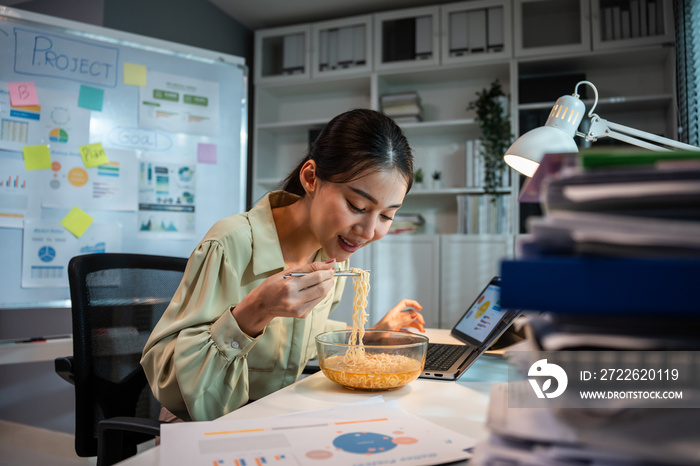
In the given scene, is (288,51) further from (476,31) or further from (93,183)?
(93,183)

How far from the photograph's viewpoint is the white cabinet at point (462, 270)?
3096 millimetres

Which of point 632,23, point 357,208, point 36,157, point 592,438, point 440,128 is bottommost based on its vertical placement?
point 592,438

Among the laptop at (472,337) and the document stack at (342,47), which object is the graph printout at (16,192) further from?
the document stack at (342,47)

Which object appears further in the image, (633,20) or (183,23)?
(183,23)

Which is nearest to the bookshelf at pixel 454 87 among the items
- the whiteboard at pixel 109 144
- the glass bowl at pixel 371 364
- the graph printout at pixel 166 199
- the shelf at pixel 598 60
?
the shelf at pixel 598 60

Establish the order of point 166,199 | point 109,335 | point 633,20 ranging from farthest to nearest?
point 633,20 < point 166,199 < point 109,335

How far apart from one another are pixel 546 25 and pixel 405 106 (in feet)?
3.62

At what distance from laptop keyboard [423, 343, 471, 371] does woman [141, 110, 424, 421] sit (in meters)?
0.11

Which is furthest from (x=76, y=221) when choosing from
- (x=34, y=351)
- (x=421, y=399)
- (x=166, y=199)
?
(x=421, y=399)

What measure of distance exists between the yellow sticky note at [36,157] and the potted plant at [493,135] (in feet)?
7.65

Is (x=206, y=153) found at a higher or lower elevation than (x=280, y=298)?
higher

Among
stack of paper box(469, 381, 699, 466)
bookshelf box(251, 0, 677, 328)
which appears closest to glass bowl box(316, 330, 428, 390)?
stack of paper box(469, 381, 699, 466)

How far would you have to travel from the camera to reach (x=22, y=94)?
6.86 ft

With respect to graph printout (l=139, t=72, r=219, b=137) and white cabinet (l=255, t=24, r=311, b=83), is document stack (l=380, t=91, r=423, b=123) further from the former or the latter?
graph printout (l=139, t=72, r=219, b=137)
